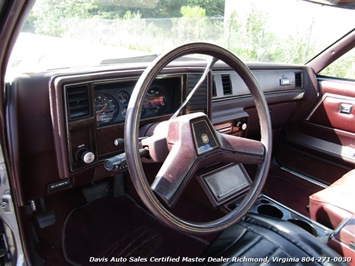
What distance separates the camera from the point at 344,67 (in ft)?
8.70

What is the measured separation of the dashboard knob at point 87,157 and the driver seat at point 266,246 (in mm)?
669

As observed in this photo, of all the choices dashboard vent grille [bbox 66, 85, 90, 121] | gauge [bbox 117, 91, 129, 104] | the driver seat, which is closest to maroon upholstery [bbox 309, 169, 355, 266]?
the driver seat

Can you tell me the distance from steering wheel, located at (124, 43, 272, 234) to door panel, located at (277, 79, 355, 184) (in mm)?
1474

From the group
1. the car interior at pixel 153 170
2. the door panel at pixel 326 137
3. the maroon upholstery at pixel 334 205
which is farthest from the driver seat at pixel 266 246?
the door panel at pixel 326 137

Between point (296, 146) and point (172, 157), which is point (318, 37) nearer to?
point (296, 146)

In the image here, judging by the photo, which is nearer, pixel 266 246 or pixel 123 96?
pixel 266 246

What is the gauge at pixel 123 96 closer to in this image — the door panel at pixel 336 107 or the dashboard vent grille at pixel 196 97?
the dashboard vent grille at pixel 196 97

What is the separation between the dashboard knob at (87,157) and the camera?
1331 mm

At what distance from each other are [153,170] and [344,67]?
2.04 m

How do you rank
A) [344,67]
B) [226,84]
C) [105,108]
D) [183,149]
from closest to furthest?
[183,149], [105,108], [226,84], [344,67]

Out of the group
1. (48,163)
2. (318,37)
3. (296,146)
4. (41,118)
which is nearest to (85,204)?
(48,163)

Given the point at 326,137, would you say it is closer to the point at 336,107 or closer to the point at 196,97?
the point at 336,107

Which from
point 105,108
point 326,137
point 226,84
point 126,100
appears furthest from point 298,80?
point 105,108

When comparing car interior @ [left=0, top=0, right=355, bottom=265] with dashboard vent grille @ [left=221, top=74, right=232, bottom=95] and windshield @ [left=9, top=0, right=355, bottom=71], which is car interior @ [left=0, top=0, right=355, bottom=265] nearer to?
dashboard vent grille @ [left=221, top=74, right=232, bottom=95]
